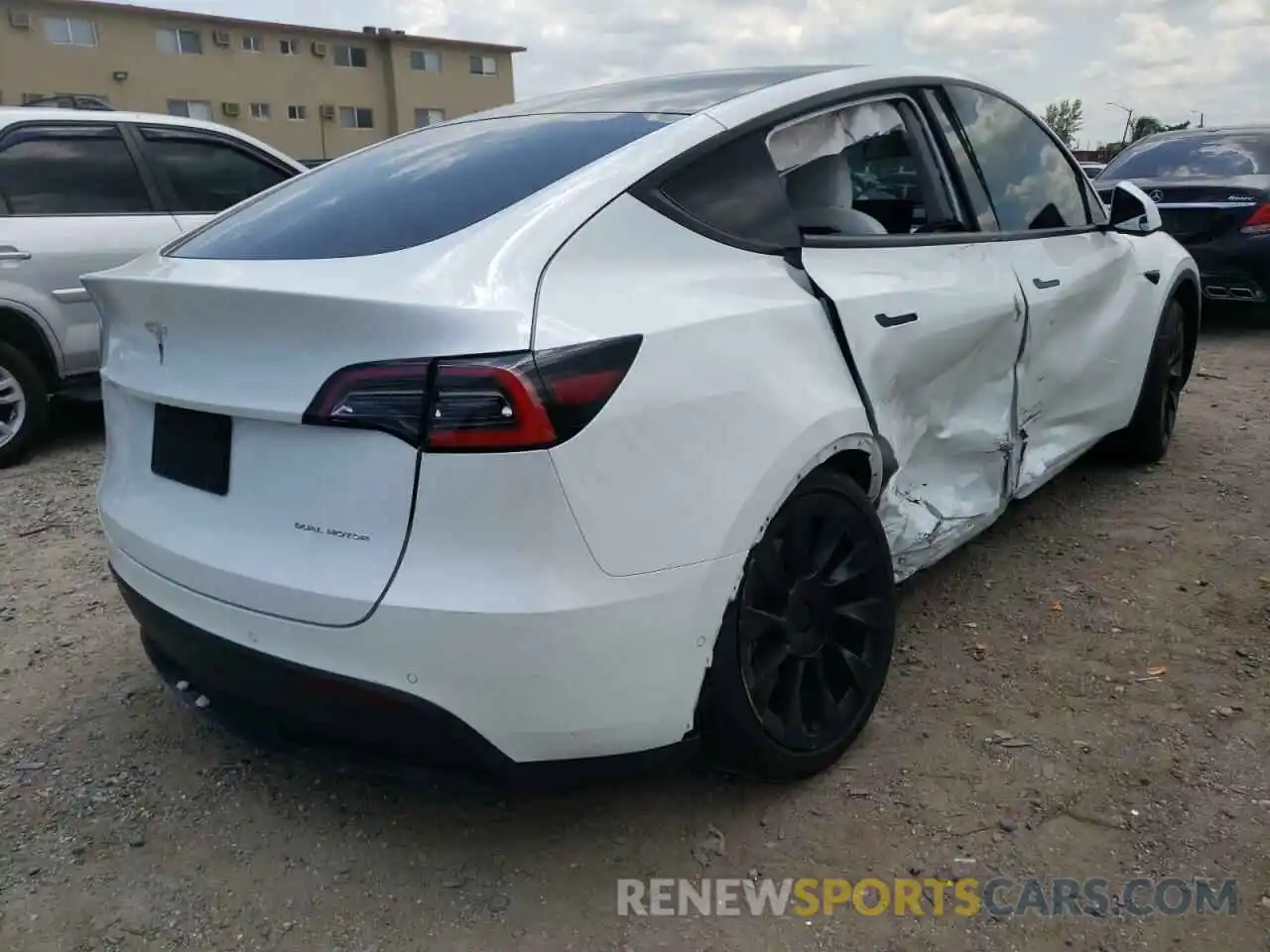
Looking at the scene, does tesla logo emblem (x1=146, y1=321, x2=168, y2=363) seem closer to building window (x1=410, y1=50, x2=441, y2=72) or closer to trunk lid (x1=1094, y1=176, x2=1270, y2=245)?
trunk lid (x1=1094, y1=176, x2=1270, y2=245)

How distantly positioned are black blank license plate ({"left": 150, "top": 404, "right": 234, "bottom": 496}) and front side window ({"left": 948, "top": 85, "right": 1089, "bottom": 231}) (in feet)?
8.28

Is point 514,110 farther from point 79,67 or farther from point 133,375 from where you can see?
point 79,67

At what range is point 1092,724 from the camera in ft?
9.16

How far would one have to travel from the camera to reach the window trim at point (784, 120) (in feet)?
7.59

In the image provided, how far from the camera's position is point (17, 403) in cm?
542

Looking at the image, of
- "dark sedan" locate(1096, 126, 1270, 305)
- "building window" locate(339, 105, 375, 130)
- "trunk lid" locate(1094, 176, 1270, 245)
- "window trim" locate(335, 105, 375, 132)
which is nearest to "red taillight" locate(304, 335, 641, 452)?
"trunk lid" locate(1094, 176, 1270, 245)

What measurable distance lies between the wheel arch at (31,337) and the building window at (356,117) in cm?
3748

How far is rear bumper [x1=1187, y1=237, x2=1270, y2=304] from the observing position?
7.88 m

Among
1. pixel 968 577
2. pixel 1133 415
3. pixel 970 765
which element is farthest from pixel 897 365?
pixel 1133 415

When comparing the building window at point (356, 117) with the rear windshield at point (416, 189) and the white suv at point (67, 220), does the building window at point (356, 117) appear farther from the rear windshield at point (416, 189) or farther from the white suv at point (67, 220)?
the rear windshield at point (416, 189)

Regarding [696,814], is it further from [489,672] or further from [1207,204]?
[1207,204]

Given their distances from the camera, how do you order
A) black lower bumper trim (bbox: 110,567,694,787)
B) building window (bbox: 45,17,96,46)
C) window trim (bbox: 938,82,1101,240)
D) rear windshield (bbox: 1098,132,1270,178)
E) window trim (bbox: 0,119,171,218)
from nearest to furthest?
black lower bumper trim (bbox: 110,567,694,787), window trim (bbox: 938,82,1101,240), window trim (bbox: 0,119,171,218), rear windshield (bbox: 1098,132,1270,178), building window (bbox: 45,17,96,46)

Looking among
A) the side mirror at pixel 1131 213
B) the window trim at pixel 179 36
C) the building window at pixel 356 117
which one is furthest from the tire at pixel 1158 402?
the building window at pixel 356 117

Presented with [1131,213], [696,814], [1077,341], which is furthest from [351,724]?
[1131,213]
